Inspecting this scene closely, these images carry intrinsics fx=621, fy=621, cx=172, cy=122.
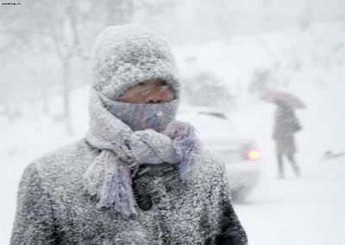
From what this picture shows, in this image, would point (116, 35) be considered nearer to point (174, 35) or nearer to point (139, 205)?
point (139, 205)

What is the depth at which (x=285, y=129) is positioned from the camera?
12.3 meters

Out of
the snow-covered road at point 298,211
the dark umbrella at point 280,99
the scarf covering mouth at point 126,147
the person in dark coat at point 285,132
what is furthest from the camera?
the person in dark coat at point 285,132

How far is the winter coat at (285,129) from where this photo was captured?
1212 cm

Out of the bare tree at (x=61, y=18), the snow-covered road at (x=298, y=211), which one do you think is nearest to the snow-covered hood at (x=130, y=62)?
the snow-covered road at (x=298, y=211)

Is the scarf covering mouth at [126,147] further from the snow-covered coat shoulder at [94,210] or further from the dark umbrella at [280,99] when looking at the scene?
the dark umbrella at [280,99]

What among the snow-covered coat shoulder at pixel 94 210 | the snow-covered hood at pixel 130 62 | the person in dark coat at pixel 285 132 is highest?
the snow-covered hood at pixel 130 62

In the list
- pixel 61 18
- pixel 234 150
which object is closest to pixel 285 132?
pixel 234 150

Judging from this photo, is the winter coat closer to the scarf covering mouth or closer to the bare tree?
the scarf covering mouth

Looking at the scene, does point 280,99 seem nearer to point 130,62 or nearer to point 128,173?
point 130,62

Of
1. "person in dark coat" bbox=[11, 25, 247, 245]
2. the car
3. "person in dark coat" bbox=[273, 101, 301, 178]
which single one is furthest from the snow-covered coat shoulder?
"person in dark coat" bbox=[273, 101, 301, 178]

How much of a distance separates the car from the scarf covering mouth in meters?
6.35

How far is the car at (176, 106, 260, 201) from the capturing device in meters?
8.52

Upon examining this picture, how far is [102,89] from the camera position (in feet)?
6.49

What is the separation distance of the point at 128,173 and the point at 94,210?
0.49 ft
